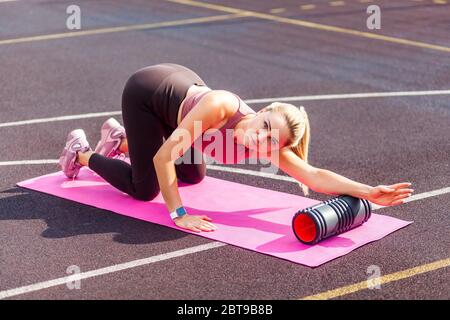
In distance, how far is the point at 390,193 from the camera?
652 centimetres

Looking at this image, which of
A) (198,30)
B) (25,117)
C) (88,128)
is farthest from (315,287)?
(198,30)

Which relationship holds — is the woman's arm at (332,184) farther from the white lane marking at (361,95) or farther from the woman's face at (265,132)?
the white lane marking at (361,95)

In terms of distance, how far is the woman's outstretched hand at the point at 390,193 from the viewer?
651cm

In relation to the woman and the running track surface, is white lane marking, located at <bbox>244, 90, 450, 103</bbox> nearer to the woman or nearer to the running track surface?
the running track surface

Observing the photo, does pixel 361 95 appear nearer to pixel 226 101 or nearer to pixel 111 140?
pixel 111 140

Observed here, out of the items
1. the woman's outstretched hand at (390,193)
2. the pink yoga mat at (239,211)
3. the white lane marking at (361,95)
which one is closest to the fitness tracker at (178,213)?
the pink yoga mat at (239,211)

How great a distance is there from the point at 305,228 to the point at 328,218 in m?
0.24

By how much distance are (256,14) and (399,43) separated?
3.16 m

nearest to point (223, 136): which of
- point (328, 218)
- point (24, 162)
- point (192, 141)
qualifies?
point (192, 141)

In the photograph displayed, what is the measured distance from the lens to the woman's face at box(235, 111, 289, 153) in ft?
21.4

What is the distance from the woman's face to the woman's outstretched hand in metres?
0.78

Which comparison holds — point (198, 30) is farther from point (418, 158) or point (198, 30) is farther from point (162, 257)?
point (162, 257)

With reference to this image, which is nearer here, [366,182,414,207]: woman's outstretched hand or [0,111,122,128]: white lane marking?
[366,182,414,207]: woman's outstretched hand

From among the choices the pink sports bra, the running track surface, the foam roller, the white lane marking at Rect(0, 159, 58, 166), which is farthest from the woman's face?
the white lane marking at Rect(0, 159, 58, 166)
